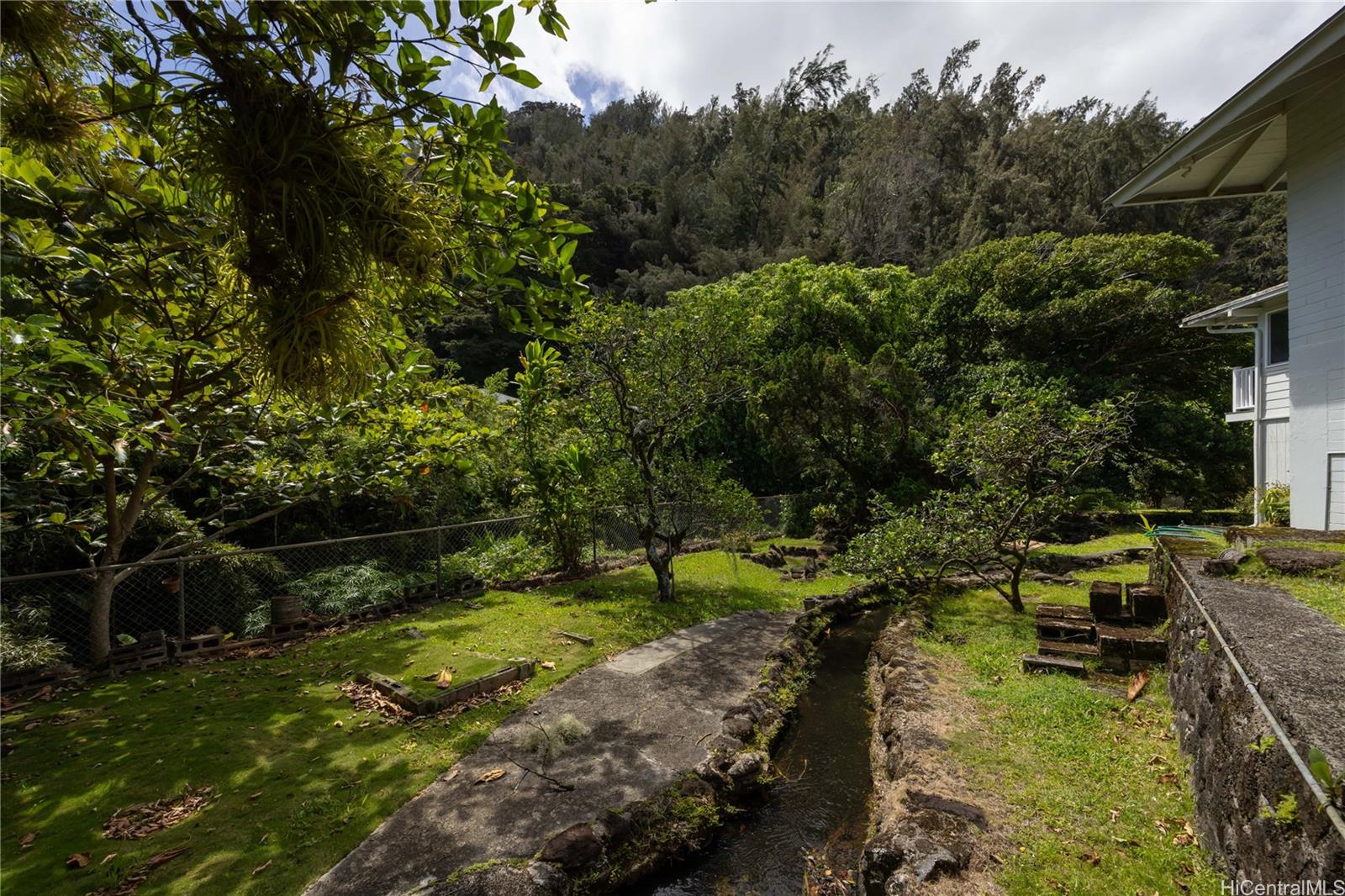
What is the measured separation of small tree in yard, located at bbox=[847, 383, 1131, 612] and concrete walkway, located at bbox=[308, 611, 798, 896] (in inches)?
119

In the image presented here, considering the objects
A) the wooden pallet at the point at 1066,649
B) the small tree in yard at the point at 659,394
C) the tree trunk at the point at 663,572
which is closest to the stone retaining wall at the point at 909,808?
the wooden pallet at the point at 1066,649

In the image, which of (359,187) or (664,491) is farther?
(664,491)

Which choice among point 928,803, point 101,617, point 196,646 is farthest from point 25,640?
point 928,803

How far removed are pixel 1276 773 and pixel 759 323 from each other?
9263mm

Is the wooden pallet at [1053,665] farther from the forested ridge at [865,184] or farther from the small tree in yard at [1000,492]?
the forested ridge at [865,184]

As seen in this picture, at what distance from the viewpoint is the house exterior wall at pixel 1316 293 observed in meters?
7.21

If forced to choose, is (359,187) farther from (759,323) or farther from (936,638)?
(759,323)

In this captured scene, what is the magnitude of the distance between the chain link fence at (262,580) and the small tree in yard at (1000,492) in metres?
4.45

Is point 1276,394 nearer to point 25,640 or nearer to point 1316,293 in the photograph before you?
point 1316,293

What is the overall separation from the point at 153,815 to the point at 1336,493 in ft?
41.1

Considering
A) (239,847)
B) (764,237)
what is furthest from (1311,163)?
(764,237)

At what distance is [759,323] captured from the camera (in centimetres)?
1072

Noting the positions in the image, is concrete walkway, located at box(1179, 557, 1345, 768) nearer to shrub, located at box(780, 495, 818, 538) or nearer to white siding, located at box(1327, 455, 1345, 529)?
white siding, located at box(1327, 455, 1345, 529)

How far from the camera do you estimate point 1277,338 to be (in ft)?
32.3
